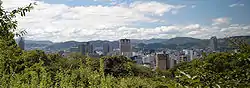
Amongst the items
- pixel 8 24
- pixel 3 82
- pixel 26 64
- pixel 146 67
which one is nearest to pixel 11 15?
pixel 8 24

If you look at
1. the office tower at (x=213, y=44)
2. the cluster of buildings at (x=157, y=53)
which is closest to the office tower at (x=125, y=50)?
the cluster of buildings at (x=157, y=53)

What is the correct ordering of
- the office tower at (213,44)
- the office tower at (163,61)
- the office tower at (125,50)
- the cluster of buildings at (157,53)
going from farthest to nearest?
the office tower at (163,61)
the office tower at (125,50)
the cluster of buildings at (157,53)
the office tower at (213,44)

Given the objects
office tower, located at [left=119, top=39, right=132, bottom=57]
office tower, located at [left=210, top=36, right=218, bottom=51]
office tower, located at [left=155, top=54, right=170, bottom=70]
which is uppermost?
office tower, located at [left=210, top=36, right=218, bottom=51]

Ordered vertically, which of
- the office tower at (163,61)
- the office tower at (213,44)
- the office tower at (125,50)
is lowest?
the office tower at (163,61)

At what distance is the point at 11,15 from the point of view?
3189 mm

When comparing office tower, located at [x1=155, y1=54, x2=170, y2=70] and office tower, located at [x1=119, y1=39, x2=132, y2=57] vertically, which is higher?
A: office tower, located at [x1=119, y1=39, x2=132, y2=57]

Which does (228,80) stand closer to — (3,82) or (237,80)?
(237,80)

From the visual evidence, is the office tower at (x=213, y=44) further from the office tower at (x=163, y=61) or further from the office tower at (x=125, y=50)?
the office tower at (x=163, y=61)

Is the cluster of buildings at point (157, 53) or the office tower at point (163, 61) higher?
the cluster of buildings at point (157, 53)

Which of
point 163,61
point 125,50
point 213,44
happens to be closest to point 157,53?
point 163,61

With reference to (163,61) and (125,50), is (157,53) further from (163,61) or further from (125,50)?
(125,50)

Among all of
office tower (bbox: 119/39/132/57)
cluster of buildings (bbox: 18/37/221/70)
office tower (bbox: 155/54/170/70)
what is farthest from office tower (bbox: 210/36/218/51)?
office tower (bbox: 155/54/170/70)

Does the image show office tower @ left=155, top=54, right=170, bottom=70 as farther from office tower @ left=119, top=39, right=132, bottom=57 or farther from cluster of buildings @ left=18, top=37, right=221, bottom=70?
office tower @ left=119, top=39, right=132, bottom=57

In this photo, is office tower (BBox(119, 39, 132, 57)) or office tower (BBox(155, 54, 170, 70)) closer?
office tower (BBox(119, 39, 132, 57))
